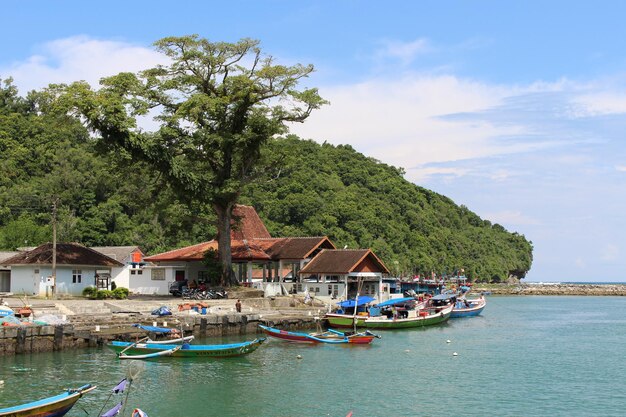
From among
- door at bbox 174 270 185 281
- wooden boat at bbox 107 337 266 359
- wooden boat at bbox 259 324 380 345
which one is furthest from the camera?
door at bbox 174 270 185 281

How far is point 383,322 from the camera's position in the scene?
49.9 meters

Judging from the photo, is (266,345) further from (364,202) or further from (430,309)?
(364,202)

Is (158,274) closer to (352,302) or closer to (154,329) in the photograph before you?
(352,302)

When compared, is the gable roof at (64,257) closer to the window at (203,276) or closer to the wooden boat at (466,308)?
the window at (203,276)

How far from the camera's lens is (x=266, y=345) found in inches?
1565

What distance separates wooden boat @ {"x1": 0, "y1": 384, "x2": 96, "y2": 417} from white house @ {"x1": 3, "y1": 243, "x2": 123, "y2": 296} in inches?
1260

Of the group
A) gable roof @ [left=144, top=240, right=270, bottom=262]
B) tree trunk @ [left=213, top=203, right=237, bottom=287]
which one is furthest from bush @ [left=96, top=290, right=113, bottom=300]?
gable roof @ [left=144, top=240, right=270, bottom=262]

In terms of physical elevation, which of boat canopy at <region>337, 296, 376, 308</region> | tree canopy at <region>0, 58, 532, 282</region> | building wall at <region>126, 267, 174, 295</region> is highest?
tree canopy at <region>0, 58, 532, 282</region>

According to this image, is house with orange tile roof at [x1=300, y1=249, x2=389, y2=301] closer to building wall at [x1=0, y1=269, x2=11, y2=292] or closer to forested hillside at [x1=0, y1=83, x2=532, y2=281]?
forested hillside at [x1=0, y1=83, x2=532, y2=281]

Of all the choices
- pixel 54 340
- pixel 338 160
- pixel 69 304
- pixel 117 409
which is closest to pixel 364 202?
pixel 338 160

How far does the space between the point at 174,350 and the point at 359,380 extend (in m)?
9.06

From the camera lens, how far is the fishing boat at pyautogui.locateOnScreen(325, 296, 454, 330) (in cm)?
4834

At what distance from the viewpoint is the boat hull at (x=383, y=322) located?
48.1 m

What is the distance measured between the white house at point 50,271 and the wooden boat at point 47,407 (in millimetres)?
31994
